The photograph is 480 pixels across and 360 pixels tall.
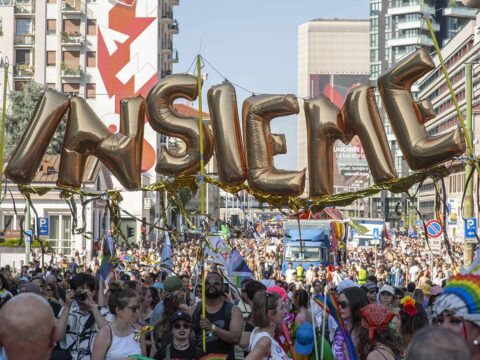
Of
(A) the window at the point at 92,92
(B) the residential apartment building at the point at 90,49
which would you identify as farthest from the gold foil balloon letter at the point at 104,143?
(A) the window at the point at 92,92

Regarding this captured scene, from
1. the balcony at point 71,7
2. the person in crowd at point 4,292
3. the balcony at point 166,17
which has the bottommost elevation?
the person in crowd at point 4,292

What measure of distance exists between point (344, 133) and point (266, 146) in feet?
2.50

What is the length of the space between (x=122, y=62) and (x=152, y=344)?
70.0 m

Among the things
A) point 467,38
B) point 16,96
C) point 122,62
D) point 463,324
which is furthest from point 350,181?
point 463,324

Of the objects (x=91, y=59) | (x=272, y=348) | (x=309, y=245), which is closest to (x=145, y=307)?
(x=272, y=348)

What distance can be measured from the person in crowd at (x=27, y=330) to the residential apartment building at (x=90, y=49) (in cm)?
7241

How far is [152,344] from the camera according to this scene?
Answer: 9391 millimetres

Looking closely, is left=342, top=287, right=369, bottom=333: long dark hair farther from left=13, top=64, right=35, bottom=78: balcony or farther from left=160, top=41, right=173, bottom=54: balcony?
left=160, top=41, right=173, bottom=54: balcony

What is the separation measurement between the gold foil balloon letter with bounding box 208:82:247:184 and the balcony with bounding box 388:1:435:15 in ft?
474

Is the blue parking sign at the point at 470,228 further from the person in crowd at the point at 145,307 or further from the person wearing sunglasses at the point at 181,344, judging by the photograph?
the person wearing sunglasses at the point at 181,344

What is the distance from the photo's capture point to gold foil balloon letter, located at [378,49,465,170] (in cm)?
1055

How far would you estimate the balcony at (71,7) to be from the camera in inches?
3061

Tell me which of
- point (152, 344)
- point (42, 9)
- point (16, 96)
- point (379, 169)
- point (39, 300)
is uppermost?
point (42, 9)

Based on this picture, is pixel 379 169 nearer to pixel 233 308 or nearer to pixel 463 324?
pixel 233 308
